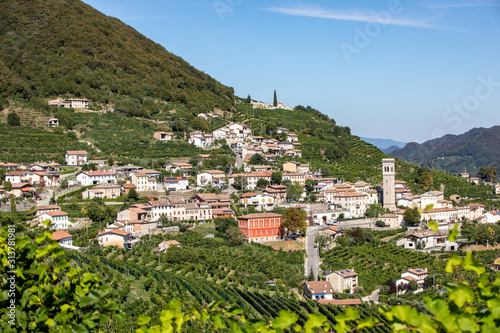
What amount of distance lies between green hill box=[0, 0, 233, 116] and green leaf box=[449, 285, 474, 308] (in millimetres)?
51132

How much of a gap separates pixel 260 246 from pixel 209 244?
144 inches

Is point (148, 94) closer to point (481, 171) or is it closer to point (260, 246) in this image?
point (260, 246)

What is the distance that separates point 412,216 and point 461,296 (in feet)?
116

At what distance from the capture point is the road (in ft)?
89.1

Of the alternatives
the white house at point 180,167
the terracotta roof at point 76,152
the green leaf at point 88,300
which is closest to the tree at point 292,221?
the white house at point 180,167

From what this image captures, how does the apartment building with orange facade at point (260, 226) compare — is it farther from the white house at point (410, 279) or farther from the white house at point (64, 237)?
the white house at point (64, 237)

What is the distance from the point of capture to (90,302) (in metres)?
3.40

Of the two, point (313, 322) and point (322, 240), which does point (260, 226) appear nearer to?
point (322, 240)

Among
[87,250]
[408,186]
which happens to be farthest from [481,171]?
[87,250]

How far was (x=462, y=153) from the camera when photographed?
147250mm

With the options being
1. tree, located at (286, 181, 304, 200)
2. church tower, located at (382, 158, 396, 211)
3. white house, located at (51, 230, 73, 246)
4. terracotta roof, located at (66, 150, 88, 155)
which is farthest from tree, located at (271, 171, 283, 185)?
white house, located at (51, 230, 73, 246)

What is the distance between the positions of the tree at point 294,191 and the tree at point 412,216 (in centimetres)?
789

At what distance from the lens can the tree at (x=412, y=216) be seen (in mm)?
36188

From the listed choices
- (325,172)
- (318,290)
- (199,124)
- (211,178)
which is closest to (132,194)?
(211,178)
